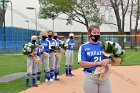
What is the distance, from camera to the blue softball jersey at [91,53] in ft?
23.9

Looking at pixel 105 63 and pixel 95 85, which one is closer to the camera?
pixel 105 63

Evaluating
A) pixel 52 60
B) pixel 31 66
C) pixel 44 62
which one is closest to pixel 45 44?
pixel 44 62

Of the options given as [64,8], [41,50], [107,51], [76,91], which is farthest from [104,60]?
[64,8]

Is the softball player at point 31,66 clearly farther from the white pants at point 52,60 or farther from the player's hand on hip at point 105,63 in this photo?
the player's hand on hip at point 105,63

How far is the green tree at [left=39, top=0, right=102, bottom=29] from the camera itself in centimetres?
6147

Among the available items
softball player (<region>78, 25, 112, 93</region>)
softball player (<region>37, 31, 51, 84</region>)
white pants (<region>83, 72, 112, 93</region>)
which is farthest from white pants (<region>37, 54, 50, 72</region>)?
white pants (<region>83, 72, 112, 93</region>)

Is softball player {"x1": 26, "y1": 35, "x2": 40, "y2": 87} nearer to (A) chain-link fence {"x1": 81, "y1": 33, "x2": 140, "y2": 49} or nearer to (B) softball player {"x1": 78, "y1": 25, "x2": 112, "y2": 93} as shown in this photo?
(B) softball player {"x1": 78, "y1": 25, "x2": 112, "y2": 93}

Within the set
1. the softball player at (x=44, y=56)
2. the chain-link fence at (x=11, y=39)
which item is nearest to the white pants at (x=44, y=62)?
the softball player at (x=44, y=56)

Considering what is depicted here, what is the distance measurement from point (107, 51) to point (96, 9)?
54393 millimetres

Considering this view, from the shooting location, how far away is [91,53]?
727 centimetres

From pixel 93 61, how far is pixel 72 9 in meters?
55.9

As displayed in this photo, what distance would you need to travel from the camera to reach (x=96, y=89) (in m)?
7.20

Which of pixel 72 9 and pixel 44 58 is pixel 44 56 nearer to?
pixel 44 58

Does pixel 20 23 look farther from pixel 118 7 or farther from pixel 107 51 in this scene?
pixel 107 51
